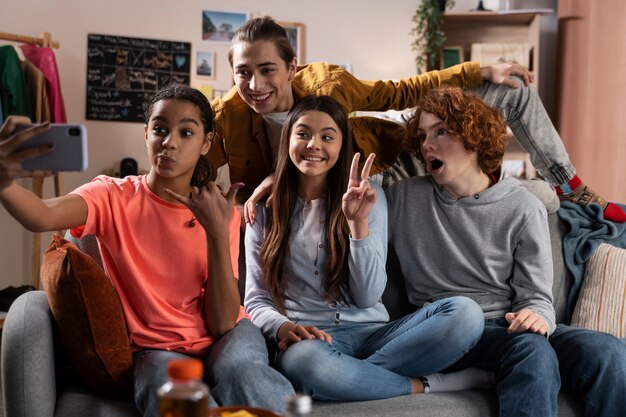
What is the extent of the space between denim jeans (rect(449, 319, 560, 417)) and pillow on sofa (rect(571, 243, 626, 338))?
1.43ft

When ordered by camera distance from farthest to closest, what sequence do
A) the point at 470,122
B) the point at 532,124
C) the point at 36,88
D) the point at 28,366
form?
the point at 36,88, the point at 532,124, the point at 470,122, the point at 28,366

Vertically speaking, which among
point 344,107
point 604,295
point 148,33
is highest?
point 148,33

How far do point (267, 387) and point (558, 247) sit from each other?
1.17 metres

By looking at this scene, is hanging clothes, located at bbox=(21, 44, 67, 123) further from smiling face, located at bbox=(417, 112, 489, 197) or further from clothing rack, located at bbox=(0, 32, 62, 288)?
smiling face, located at bbox=(417, 112, 489, 197)

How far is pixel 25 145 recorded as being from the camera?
1.21 meters

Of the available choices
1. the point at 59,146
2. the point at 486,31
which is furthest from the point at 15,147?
the point at 486,31

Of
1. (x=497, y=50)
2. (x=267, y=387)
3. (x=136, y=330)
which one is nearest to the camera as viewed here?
(x=267, y=387)

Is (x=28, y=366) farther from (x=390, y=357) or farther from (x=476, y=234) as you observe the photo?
(x=476, y=234)

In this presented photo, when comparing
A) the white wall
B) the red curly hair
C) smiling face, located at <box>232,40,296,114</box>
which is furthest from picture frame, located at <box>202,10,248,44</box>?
the red curly hair

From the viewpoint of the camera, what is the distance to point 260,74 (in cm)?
217

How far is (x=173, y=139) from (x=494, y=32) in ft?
11.1

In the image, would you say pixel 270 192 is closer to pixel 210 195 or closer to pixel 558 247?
pixel 210 195

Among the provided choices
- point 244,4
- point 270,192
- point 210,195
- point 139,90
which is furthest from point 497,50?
point 210,195

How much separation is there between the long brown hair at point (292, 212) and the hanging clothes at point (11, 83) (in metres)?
2.39
